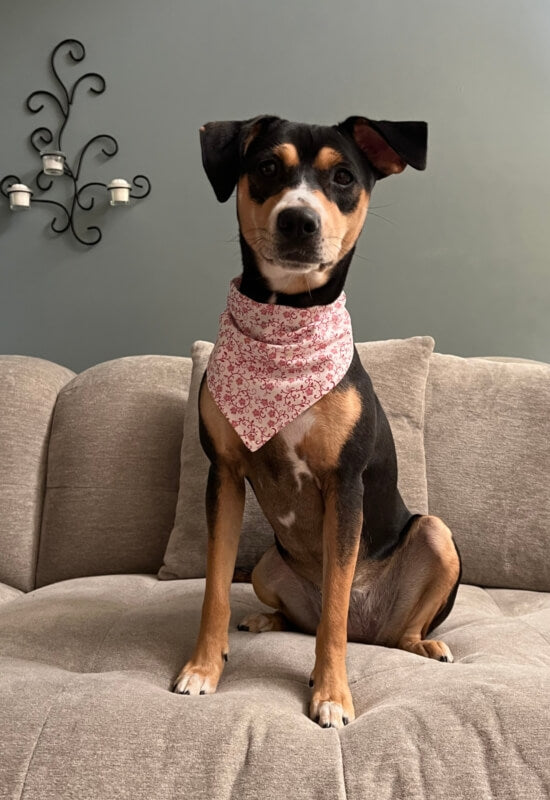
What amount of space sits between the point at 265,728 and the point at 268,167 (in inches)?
39.0

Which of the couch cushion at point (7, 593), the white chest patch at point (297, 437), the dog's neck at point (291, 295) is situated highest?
the dog's neck at point (291, 295)

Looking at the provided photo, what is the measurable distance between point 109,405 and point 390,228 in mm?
1472

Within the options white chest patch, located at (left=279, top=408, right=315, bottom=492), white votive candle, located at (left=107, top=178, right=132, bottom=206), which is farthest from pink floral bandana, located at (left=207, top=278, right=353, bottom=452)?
white votive candle, located at (left=107, top=178, right=132, bottom=206)

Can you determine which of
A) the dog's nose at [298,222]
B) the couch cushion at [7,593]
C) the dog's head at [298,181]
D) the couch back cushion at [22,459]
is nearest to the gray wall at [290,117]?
the couch back cushion at [22,459]

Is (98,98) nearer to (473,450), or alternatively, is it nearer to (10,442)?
(10,442)

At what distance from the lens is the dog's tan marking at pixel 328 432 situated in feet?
4.89

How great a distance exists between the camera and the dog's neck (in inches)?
61.5

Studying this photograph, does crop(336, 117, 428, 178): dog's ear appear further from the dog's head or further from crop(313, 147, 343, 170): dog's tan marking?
crop(313, 147, 343, 170): dog's tan marking

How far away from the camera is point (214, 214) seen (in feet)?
10.9

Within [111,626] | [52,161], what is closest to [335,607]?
[111,626]

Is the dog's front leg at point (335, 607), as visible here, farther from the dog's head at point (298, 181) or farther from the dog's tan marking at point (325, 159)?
the dog's tan marking at point (325, 159)

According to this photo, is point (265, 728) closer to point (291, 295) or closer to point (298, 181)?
point (291, 295)

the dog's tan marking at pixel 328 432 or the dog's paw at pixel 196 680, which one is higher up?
the dog's tan marking at pixel 328 432

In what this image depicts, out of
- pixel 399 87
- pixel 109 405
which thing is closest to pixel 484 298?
pixel 399 87
